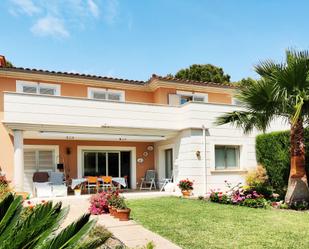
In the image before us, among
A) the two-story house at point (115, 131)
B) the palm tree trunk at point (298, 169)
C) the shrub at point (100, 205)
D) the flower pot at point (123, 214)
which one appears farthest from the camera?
the two-story house at point (115, 131)

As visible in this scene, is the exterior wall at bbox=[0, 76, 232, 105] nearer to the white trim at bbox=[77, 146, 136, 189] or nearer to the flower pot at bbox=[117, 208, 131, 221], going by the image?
the white trim at bbox=[77, 146, 136, 189]

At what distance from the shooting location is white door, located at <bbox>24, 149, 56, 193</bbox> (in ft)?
73.9

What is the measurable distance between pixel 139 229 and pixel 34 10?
10.4 meters

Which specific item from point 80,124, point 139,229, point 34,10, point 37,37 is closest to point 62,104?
point 80,124

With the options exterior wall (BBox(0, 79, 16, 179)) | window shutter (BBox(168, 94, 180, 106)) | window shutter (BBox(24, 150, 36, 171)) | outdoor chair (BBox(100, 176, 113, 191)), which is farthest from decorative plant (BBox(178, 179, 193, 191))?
exterior wall (BBox(0, 79, 16, 179))

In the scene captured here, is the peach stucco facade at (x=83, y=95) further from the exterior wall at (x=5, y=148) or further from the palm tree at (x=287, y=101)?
the palm tree at (x=287, y=101)

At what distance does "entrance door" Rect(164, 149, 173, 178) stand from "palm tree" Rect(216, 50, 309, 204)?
8.94 metres

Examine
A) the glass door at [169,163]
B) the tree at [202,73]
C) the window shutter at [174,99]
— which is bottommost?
the glass door at [169,163]

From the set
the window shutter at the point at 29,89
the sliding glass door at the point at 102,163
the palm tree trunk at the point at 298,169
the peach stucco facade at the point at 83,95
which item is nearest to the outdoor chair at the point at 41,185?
the peach stucco facade at the point at 83,95

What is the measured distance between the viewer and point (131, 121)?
22.2m

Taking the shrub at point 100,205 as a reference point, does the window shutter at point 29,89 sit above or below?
above

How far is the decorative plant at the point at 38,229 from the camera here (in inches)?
116

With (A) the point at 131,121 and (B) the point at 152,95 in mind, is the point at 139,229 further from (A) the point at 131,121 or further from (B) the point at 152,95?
(B) the point at 152,95

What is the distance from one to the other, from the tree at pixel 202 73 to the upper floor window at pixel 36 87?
106 ft
